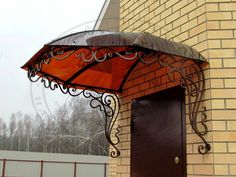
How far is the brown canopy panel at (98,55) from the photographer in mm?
2312

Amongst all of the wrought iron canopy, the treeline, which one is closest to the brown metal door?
the wrought iron canopy

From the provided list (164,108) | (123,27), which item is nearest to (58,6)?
(123,27)

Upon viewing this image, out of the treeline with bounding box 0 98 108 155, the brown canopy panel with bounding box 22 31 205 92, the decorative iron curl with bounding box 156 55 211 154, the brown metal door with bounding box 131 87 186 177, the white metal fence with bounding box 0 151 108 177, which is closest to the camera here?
the brown canopy panel with bounding box 22 31 205 92

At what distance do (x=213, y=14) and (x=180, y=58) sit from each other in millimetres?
465

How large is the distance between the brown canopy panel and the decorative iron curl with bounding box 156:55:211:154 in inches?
4.3

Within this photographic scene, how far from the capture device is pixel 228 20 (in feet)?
8.88

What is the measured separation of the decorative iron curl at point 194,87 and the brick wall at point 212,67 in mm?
47

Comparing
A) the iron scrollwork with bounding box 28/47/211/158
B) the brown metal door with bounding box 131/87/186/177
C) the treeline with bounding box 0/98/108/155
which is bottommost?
the brown metal door with bounding box 131/87/186/177

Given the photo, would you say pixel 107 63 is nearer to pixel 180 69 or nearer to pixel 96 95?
pixel 96 95

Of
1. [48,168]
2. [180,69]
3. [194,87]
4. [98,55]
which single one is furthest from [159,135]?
[48,168]

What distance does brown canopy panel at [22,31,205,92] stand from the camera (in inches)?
91.0

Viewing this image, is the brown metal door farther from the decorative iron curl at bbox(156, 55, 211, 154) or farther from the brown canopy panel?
the brown canopy panel

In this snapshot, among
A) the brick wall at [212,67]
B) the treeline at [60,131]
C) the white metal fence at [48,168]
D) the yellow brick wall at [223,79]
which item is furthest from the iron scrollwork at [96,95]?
the white metal fence at [48,168]

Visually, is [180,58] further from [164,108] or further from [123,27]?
[123,27]
